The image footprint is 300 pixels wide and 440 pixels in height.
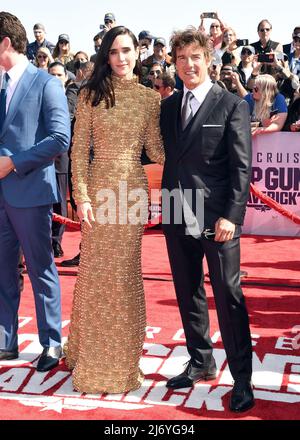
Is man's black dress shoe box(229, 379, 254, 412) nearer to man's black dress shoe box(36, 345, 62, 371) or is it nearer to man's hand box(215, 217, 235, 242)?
man's hand box(215, 217, 235, 242)

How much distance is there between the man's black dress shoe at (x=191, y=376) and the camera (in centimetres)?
348

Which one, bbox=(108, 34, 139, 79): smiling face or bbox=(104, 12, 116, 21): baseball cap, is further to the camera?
bbox=(104, 12, 116, 21): baseball cap

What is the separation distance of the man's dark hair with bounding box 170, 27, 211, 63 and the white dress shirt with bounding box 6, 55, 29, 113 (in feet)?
3.06

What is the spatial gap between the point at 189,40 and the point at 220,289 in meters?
1.20

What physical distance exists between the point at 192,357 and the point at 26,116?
1593 millimetres

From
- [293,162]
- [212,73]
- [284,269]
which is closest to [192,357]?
[284,269]

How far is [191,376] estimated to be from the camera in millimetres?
3527

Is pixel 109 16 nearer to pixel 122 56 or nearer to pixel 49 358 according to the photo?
pixel 122 56

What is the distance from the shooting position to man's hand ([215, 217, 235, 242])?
3.08 m

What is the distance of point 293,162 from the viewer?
7.54m

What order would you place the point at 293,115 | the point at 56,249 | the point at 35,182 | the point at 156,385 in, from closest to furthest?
the point at 156,385 → the point at 35,182 → the point at 56,249 → the point at 293,115

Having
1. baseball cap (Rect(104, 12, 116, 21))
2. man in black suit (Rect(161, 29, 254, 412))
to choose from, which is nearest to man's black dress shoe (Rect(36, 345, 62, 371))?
man in black suit (Rect(161, 29, 254, 412))

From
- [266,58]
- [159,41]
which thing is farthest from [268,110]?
[159,41]

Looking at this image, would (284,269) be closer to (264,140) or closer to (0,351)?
(264,140)
